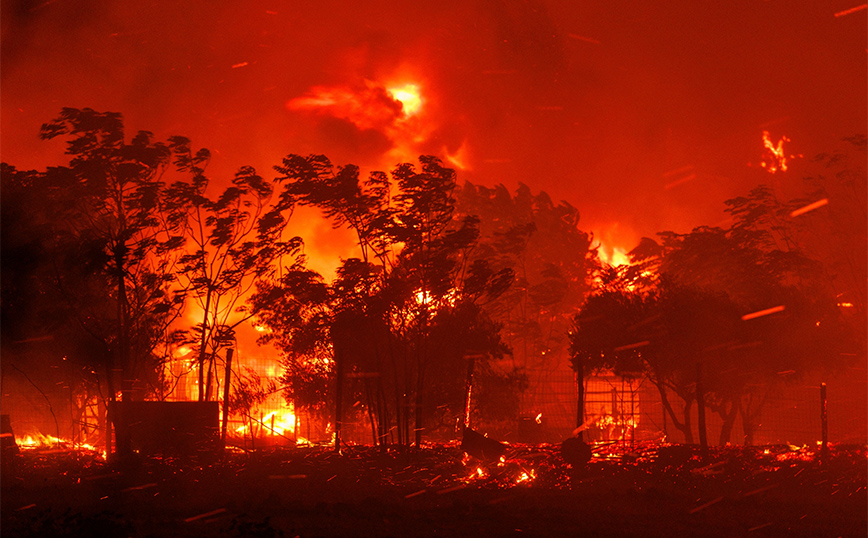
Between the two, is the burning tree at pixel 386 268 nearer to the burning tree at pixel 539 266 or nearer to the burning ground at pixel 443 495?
the burning ground at pixel 443 495

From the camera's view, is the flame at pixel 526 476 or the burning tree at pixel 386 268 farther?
the burning tree at pixel 386 268

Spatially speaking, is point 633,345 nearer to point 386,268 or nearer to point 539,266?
point 386,268

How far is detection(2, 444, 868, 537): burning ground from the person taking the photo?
29.0 feet

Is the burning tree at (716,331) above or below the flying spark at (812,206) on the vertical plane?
below

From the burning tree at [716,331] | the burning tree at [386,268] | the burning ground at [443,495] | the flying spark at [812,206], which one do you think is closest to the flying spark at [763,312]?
the burning tree at [716,331]

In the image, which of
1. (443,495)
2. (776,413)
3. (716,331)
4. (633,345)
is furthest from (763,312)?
(443,495)

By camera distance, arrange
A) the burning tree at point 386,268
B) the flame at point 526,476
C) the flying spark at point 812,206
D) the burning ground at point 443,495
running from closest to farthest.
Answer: the burning ground at point 443,495 < the flame at point 526,476 < the burning tree at point 386,268 < the flying spark at point 812,206

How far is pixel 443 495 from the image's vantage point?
38.1 ft

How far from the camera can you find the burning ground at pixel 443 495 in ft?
29.0

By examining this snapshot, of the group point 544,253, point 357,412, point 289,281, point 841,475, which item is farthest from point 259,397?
point 544,253

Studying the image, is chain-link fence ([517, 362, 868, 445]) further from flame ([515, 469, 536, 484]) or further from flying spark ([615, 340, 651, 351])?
flame ([515, 469, 536, 484])

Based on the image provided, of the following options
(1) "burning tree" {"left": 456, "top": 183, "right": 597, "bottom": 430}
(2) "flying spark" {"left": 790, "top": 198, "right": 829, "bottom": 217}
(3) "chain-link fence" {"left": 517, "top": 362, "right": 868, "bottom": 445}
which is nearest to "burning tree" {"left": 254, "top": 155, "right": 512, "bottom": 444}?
(3) "chain-link fence" {"left": 517, "top": 362, "right": 868, "bottom": 445}

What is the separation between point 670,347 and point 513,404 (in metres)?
10.0

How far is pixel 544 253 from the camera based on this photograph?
4928 cm
